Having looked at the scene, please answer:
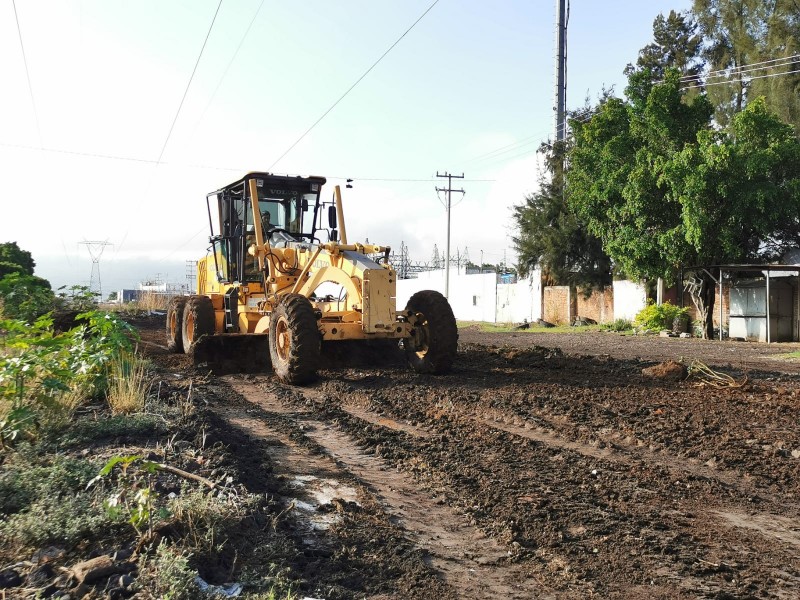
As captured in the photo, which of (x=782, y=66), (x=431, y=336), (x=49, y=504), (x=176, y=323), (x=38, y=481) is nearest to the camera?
(x=49, y=504)

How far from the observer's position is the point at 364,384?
11.2m

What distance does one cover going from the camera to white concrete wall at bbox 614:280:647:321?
1168 inches

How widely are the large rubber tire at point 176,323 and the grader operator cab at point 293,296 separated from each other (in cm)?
25

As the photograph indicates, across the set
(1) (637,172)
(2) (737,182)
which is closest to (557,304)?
(1) (637,172)

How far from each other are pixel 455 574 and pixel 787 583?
179 cm

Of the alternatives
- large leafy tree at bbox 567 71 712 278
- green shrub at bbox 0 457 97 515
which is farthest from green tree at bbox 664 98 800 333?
green shrub at bbox 0 457 97 515

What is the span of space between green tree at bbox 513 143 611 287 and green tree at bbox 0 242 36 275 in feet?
72.9

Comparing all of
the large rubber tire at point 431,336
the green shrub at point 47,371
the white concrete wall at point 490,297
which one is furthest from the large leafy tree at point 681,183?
the green shrub at point 47,371

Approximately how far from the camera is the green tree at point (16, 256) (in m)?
30.7

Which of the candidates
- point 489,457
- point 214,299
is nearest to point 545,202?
point 214,299

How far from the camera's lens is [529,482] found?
5828 mm

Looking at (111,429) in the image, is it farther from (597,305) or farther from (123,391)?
(597,305)

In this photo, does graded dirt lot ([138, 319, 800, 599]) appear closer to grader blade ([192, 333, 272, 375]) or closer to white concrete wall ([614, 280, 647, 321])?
grader blade ([192, 333, 272, 375])

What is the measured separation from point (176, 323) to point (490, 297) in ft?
92.3
